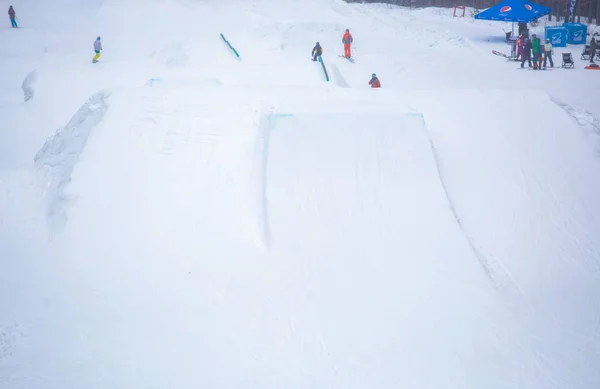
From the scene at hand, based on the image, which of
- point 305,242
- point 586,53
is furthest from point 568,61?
point 305,242

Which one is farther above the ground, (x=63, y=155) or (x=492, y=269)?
Result: (x=63, y=155)

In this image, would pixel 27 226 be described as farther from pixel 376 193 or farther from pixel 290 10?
pixel 290 10

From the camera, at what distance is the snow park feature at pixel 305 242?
5973mm

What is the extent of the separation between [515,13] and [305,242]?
57.9 ft

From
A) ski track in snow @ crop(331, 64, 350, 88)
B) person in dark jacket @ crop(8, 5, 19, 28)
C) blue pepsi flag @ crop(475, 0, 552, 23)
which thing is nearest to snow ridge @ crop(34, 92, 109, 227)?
ski track in snow @ crop(331, 64, 350, 88)

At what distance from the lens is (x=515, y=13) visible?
20.1 meters

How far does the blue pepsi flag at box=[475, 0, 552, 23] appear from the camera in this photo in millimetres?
20000

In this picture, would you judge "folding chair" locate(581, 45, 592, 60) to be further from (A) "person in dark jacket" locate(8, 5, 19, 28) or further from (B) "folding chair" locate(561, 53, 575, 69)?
(A) "person in dark jacket" locate(8, 5, 19, 28)

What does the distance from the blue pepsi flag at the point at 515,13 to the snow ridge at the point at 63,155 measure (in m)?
16.4

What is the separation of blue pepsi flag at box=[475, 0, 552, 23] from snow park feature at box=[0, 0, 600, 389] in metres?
8.56

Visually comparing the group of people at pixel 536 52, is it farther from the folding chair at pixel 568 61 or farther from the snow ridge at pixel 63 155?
the snow ridge at pixel 63 155

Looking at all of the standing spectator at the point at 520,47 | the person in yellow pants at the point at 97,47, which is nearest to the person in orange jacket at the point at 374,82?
the standing spectator at the point at 520,47

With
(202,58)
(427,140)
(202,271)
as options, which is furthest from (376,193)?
(202,58)

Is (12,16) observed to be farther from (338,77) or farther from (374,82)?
(374,82)
